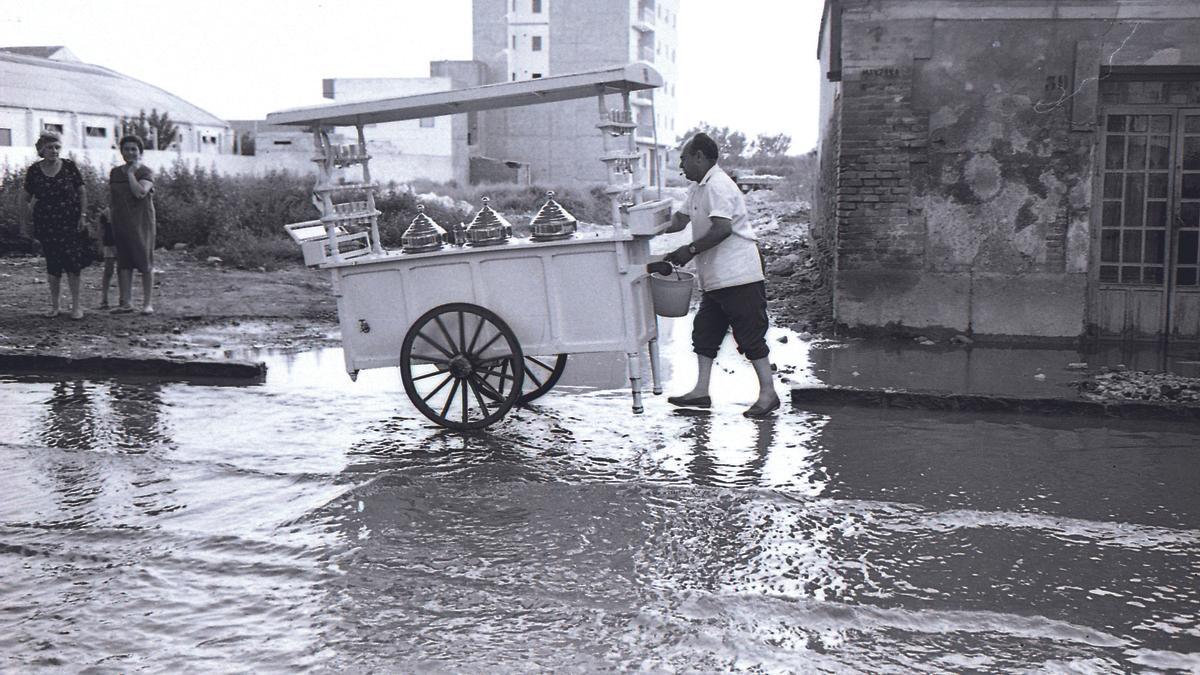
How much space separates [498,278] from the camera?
6938 millimetres

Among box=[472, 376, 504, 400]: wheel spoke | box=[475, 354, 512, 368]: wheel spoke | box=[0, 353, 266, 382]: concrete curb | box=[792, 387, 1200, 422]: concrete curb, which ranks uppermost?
box=[475, 354, 512, 368]: wheel spoke

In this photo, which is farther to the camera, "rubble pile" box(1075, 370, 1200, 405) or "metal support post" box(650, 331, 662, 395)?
"rubble pile" box(1075, 370, 1200, 405)

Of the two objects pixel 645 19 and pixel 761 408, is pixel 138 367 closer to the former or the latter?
pixel 761 408

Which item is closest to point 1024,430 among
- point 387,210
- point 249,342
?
point 249,342

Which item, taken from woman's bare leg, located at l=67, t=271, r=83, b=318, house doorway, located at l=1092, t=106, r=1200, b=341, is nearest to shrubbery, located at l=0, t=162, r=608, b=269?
woman's bare leg, located at l=67, t=271, r=83, b=318

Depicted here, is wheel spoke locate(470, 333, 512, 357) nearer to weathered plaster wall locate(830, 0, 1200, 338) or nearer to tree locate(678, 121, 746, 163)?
weathered plaster wall locate(830, 0, 1200, 338)

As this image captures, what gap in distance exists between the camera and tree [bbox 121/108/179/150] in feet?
185

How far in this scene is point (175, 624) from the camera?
4160 mm

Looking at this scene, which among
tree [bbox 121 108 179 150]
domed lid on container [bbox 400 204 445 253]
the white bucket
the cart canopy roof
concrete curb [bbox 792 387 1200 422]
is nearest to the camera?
the cart canopy roof

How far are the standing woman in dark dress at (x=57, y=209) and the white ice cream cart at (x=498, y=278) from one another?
5.12m

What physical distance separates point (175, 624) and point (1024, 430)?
210 inches

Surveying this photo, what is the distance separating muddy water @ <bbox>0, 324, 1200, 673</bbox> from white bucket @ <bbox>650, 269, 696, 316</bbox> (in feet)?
2.50

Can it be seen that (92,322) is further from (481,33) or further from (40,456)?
(481,33)

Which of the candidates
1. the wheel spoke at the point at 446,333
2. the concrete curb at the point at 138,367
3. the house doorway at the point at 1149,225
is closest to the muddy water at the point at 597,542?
the wheel spoke at the point at 446,333
